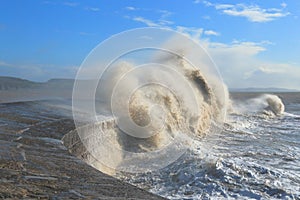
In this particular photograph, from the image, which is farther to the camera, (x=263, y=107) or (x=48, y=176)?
(x=263, y=107)

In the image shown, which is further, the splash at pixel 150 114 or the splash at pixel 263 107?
the splash at pixel 263 107

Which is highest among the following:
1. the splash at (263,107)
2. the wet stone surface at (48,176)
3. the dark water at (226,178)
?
the splash at (263,107)

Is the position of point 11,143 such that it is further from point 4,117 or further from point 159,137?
point 159,137

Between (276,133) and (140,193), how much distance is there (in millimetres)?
13874

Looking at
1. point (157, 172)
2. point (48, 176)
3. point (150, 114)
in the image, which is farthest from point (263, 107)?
point (48, 176)

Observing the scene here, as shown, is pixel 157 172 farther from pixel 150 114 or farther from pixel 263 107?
pixel 263 107

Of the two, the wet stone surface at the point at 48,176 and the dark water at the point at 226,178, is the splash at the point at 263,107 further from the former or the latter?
the wet stone surface at the point at 48,176

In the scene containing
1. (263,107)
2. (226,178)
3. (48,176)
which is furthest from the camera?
(263,107)

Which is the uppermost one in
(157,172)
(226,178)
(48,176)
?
(48,176)

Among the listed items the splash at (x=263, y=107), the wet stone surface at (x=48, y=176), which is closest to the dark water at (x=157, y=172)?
the wet stone surface at (x=48, y=176)

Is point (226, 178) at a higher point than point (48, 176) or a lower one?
lower

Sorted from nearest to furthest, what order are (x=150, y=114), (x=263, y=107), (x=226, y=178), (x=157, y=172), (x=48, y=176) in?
(x=48, y=176) → (x=226, y=178) → (x=157, y=172) → (x=150, y=114) → (x=263, y=107)

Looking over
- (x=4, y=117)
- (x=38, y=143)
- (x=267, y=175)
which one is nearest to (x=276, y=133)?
(x=267, y=175)

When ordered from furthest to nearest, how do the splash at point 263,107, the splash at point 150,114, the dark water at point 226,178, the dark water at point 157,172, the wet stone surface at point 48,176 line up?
the splash at point 263,107 → the splash at point 150,114 → the dark water at point 226,178 → the dark water at point 157,172 → the wet stone surface at point 48,176
